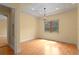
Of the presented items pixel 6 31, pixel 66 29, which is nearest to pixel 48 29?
pixel 66 29

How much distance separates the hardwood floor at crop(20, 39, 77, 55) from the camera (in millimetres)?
1779

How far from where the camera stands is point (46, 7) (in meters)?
1.82

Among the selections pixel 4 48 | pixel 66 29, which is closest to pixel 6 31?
pixel 4 48

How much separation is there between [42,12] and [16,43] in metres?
0.73

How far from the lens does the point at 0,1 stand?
1.72 meters

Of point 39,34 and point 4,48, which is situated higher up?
point 39,34

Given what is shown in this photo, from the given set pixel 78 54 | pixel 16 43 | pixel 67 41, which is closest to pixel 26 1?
pixel 16 43

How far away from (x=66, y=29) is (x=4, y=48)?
44.7 inches

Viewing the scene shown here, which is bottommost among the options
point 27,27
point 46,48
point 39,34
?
point 46,48

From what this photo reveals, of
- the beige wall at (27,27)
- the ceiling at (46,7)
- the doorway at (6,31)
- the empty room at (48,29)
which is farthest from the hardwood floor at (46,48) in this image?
the ceiling at (46,7)

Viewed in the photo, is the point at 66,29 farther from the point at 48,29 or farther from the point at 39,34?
the point at 39,34

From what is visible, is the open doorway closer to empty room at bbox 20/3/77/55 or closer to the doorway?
the doorway

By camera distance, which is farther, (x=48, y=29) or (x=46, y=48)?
(x=48, y=29)

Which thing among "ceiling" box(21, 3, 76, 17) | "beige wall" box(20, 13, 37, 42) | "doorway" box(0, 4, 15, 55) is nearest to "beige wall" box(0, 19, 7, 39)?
"doorway" box(0, 4, 15, 55)
